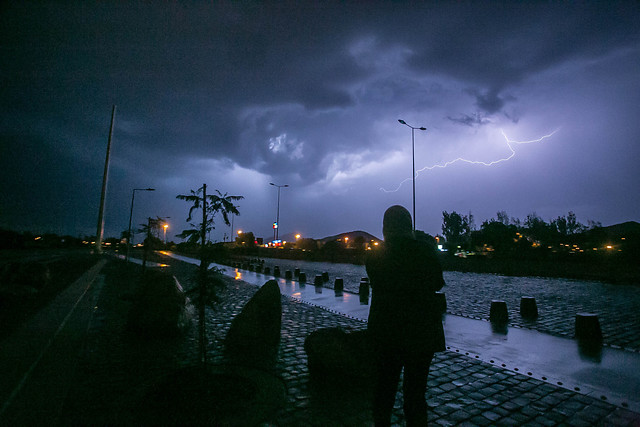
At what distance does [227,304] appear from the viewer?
9.70m

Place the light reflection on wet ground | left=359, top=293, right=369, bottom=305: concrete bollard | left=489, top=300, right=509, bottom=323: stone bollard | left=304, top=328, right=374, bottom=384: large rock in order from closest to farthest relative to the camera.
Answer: the light reflection on wet ground < left=304, top=328, right=374, bottom=384: large rock < left=489, top=300, right=509, bottom=323: stone bollard < left=359, top=293, right=369, bottom=305: concrete bollard

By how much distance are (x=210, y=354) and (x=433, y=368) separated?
3.63 meters

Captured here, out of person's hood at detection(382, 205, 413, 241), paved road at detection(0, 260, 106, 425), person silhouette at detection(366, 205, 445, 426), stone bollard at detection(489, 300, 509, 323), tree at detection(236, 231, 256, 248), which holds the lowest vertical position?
paved road at detection(0, 260, 106, 425)

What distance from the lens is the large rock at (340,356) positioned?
414 cm

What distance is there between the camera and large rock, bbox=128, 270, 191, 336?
612 cm

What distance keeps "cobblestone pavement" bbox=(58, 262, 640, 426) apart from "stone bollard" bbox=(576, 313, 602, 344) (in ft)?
9.56

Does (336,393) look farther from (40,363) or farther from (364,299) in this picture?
(364,299)

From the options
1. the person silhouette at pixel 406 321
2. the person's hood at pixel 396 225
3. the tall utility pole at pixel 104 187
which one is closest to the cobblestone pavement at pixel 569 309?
the person silhouette at pixel 406 321

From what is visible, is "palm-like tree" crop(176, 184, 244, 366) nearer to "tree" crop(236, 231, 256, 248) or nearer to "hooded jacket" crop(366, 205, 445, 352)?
"hooded jacket" crop(366, 205, 445, 352)

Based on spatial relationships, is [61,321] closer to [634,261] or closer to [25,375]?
[25,375]

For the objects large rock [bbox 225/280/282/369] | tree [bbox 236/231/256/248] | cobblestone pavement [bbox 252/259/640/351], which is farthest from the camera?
tree [bbox 236/231/256/248]

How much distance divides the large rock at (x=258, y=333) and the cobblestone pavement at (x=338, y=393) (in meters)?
0.21

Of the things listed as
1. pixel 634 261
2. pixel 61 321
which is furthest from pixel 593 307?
pixel 634 261

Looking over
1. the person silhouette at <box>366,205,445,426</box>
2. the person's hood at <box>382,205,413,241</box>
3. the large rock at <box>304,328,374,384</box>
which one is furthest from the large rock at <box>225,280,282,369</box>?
the person's hood at <box>382,205,413,241</box>
